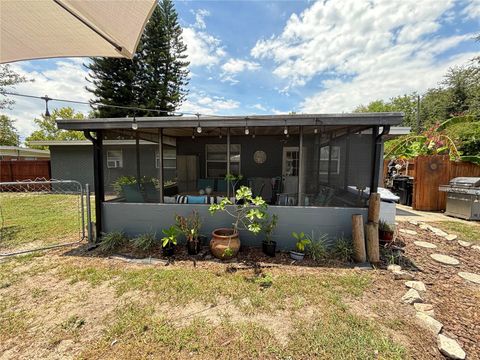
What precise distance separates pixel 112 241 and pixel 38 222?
139 inches

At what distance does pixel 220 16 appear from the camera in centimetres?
574

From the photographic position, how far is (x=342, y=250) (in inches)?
148

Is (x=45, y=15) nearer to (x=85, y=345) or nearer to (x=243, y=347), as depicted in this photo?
(x=85, y=345)

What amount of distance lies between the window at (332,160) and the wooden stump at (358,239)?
1165 mm

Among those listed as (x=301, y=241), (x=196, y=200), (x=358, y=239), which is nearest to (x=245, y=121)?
(x=196, y=200)

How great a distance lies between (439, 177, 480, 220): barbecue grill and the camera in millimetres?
5980

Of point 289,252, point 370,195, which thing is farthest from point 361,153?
point 289,252

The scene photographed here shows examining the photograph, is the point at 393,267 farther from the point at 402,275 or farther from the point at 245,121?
the point at 245,121

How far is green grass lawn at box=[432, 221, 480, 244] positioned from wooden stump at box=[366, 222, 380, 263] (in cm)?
276

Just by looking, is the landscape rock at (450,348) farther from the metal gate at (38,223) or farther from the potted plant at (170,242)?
the metal gate at (38,223)

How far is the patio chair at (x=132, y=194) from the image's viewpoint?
4.59 m

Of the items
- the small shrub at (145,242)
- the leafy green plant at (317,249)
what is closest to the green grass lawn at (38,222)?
the small shrub at (145,242)

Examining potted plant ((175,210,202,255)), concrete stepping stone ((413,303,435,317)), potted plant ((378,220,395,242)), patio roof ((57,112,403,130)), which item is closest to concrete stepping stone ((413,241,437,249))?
potted plant ((378,220,395,242))

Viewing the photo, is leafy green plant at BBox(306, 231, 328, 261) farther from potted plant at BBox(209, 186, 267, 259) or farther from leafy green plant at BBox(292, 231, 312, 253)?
potted plant at BBox(209, 186, 267, 259)
